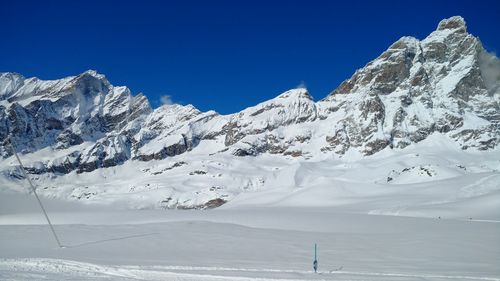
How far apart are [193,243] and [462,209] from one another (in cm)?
5944

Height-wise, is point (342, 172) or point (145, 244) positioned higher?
point (342, 172)

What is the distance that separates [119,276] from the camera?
16797mm

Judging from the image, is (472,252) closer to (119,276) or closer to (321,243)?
(321,243)

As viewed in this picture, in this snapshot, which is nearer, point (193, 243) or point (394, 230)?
point (193, 243)

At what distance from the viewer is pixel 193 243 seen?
3033 centimetres

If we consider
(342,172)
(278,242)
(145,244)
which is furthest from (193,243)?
(342,172)

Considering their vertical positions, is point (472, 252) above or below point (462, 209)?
below

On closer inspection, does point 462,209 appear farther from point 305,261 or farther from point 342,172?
point 342,172

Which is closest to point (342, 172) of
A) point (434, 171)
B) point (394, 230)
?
point (434, 171)

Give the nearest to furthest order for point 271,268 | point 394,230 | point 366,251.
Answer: point 271,268, point 366,251, point 394,230

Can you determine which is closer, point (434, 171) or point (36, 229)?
point (36, 229)

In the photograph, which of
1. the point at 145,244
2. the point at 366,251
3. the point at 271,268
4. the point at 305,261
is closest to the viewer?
the point at 271,268

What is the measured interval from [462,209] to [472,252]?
50791 millimetres

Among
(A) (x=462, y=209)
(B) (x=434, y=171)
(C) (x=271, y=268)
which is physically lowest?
(C) (x=271, y=268)
